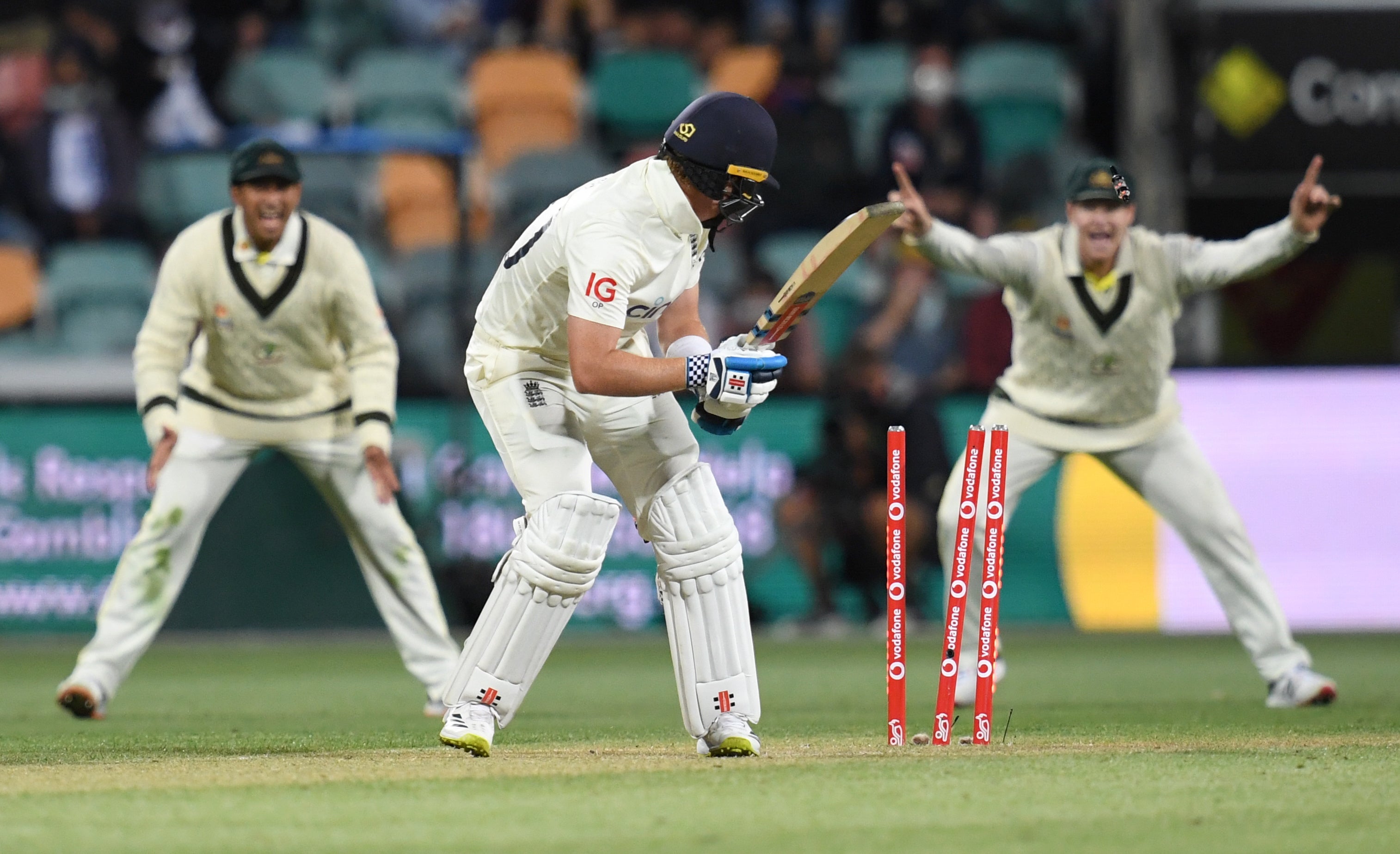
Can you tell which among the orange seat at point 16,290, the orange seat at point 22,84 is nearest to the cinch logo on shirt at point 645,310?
the orange seat at point 16,290

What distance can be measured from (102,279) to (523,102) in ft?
11.7

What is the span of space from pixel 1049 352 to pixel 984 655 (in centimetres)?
268

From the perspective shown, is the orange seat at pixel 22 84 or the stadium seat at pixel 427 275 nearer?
the stadium seat at pixel 427 275

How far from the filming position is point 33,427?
39.7 ft

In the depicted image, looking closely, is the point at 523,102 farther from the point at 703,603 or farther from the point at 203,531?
the point at 703,603

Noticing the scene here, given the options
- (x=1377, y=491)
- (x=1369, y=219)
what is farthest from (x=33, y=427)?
(x=1369, y=219)

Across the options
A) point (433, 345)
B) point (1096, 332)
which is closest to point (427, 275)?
point (433, 345)

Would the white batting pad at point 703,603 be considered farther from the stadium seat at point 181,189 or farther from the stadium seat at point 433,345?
the stadium seat at point 181,189

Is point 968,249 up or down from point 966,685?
up

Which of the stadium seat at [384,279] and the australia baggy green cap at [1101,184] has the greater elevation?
the australia baggy green cap at [1101,184]

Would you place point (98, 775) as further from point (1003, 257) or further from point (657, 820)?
point (1003, 257)

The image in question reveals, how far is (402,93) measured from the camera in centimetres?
1541

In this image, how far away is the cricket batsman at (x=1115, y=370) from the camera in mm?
8109

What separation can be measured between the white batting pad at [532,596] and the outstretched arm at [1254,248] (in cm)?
334
